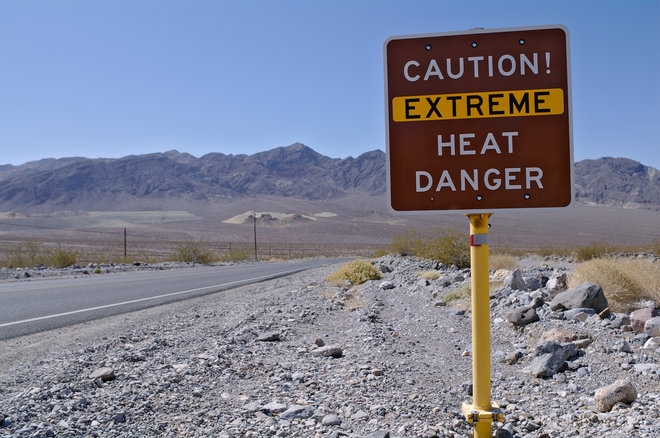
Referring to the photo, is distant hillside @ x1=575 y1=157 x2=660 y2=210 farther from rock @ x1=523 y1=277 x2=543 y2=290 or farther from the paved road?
rock @ x1=523 y1=277 x2=543 y2=290

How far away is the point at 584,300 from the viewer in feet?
26.3

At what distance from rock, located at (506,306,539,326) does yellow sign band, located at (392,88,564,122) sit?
16.6 feet

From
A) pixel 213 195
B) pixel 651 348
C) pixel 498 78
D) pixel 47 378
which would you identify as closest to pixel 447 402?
pixel 651 348

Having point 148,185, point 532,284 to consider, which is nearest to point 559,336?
point 532,284

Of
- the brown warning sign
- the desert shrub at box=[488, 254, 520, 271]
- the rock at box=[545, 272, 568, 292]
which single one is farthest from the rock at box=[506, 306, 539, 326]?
the desert shrub at box=[488, 254, 520, 271]

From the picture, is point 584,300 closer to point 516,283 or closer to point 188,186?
point 516,283

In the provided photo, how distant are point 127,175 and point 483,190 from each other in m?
179

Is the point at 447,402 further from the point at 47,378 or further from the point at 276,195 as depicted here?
the point at 276,195

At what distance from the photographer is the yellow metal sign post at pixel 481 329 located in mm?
2859

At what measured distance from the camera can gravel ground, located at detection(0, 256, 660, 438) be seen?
173 inches

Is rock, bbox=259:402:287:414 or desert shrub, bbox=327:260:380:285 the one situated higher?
rock, bbox=259:402:287:414

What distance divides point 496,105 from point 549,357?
3443mm

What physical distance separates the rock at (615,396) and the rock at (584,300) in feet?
12.0

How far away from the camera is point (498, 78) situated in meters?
2.94
